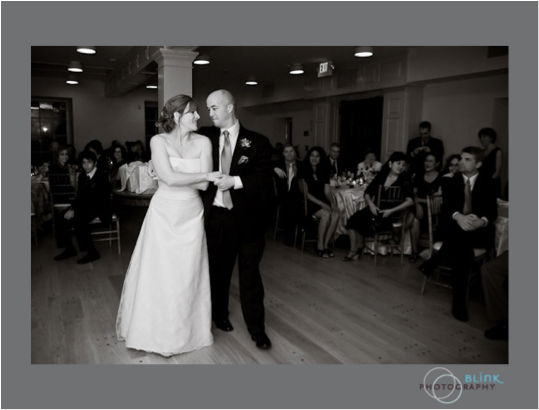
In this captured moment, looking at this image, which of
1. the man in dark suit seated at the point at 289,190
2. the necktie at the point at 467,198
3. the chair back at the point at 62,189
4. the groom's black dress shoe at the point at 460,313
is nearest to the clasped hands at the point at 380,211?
the man in dark suit seated at the point at 289,190

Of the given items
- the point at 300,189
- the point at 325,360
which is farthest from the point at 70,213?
the point at 325,360

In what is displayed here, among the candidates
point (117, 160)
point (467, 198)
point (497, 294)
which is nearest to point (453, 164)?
point (467, 198)

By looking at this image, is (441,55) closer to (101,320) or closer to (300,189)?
(300,189)

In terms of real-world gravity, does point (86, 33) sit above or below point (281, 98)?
below

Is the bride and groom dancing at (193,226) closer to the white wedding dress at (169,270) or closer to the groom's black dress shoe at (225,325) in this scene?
the white wedding dress at (169,270)

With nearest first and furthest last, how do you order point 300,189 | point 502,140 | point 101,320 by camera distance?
point 101,320 < point 300,189 < point 502,140

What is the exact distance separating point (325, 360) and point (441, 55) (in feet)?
20.6

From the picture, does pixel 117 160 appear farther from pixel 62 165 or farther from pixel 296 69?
pixel 296 69

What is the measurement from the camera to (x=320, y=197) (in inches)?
224

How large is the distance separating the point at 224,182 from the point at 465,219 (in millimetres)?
2134

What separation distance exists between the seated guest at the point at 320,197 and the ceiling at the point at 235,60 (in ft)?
8.17

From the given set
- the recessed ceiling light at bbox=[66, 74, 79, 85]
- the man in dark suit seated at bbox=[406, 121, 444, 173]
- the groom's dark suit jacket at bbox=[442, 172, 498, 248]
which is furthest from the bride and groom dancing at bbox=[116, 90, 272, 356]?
the recessed ceiling light at bbox=[66, 74, 79, 85]

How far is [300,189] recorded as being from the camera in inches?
230

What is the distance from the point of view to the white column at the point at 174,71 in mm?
5738
